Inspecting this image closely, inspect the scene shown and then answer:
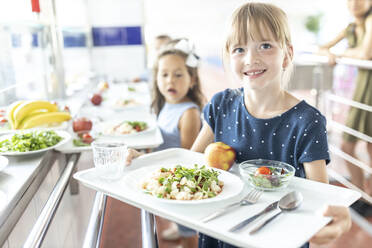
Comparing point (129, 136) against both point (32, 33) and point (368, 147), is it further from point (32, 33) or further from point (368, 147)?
point (368, 147)

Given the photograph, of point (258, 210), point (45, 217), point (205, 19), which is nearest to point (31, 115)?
point (45, 217)

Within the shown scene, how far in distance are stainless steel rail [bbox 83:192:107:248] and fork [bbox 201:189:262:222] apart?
258 mm

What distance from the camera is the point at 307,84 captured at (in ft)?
16.3

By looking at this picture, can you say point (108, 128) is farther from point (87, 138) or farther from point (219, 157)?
point (219, 157)

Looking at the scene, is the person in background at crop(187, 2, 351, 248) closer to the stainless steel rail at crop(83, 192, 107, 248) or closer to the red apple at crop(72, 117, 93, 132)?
the stainless steel rail at crop(83, 192, 107, 248)

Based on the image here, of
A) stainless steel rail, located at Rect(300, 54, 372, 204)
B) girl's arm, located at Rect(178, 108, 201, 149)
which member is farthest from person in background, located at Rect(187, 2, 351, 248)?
stainless steel rail, located at Rect(300, 54, 372, 204)

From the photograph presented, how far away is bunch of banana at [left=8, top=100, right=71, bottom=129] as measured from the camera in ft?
5.09

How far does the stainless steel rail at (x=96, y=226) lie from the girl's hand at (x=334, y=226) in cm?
47

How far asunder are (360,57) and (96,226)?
2160 mm

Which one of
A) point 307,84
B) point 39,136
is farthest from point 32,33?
point 307,84

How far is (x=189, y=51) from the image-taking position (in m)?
2.03

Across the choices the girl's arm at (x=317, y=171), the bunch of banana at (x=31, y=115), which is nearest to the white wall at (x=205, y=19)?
the bunch of banana at (x=31, y=115)

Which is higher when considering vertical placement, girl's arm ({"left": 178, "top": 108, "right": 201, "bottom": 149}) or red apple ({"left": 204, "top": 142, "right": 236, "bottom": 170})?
red apple ({"left": 204, "top": 142, "right": 236, "bottom": 170})

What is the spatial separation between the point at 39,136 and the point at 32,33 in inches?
47.7
